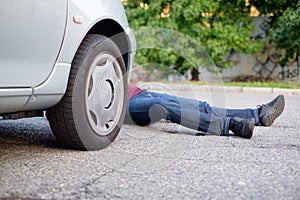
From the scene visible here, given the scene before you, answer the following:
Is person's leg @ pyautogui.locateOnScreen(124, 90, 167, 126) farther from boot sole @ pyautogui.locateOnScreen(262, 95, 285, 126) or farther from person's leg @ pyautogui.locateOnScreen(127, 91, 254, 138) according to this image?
boot sole @ pyautogui.locateOnScreen(262, 95, 285, 126)

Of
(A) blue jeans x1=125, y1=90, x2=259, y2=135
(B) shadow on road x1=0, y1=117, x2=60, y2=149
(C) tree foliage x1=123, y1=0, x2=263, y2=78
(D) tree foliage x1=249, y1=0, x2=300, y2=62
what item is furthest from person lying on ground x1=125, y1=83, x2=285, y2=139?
(D) tree foliage x1=249, y1=0, x2=300, y2=62

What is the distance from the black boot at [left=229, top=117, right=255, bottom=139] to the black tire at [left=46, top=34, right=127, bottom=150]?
0.91 m

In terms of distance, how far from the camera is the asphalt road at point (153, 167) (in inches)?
85.4

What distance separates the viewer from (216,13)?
45.4 ft

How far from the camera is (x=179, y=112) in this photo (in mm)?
3658

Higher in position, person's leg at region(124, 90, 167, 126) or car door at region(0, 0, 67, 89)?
car door at region(0, 0, 67, 89)

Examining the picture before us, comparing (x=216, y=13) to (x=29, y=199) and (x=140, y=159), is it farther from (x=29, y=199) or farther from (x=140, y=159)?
(x=29, y=199)

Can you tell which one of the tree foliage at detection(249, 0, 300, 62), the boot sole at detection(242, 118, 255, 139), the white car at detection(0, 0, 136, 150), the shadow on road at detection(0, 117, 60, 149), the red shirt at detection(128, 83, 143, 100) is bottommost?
the shadow on road at detection(0, 117, 60, 149)

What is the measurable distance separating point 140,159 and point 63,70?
71cm


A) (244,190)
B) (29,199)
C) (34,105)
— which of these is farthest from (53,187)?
(244,190)

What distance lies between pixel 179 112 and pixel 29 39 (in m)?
1.57

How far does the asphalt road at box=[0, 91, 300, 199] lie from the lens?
7.11 ft

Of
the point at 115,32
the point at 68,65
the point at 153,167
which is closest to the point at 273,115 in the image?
the point at 115,32

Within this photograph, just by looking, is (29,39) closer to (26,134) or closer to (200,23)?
(26,134)
